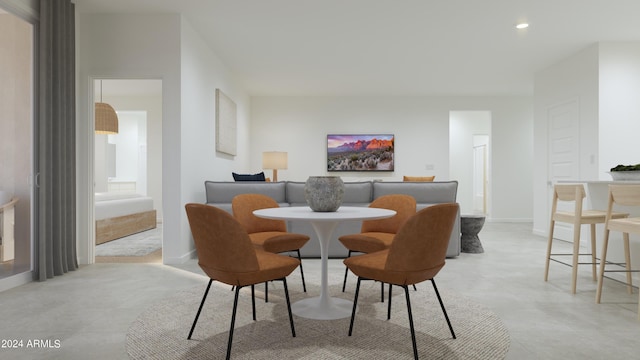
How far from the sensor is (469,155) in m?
9.57

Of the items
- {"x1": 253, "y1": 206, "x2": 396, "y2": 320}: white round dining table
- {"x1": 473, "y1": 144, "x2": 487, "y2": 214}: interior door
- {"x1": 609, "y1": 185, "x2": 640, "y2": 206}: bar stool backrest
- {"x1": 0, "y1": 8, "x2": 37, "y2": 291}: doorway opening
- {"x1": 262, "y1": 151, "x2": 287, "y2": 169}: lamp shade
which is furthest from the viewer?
{"x1": 473, "y1": 144, "x2": 487, "y2": 214}: interior door

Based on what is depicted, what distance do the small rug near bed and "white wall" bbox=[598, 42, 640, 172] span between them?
6.04 m

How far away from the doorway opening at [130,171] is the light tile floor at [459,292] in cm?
142

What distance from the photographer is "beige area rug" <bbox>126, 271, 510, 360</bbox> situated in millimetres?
1805

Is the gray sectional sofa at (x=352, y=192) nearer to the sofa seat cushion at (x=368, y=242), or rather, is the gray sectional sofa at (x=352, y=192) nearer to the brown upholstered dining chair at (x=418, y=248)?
the sofa seat cushion at (x=368, y=242)

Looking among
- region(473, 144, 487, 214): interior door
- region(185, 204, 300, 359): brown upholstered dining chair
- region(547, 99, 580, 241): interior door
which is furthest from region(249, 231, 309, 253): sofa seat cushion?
region(473, 144, 487, 214): interior door

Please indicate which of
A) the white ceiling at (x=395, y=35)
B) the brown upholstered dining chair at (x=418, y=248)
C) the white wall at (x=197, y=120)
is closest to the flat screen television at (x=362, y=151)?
the white ceiling at (x=395, y=35)

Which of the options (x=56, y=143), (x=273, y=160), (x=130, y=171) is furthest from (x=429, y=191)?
(x=130, y=171)

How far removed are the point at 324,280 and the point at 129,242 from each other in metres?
3.95

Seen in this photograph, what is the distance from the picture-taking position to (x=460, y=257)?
4230mm

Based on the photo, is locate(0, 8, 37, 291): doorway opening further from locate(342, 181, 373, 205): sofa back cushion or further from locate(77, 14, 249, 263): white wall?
locate(342, 181, 373, 205): sofa back cushion

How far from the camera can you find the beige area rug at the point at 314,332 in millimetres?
1805

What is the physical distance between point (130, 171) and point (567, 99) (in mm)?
9194

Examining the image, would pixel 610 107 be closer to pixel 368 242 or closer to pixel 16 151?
pixel 368 242
